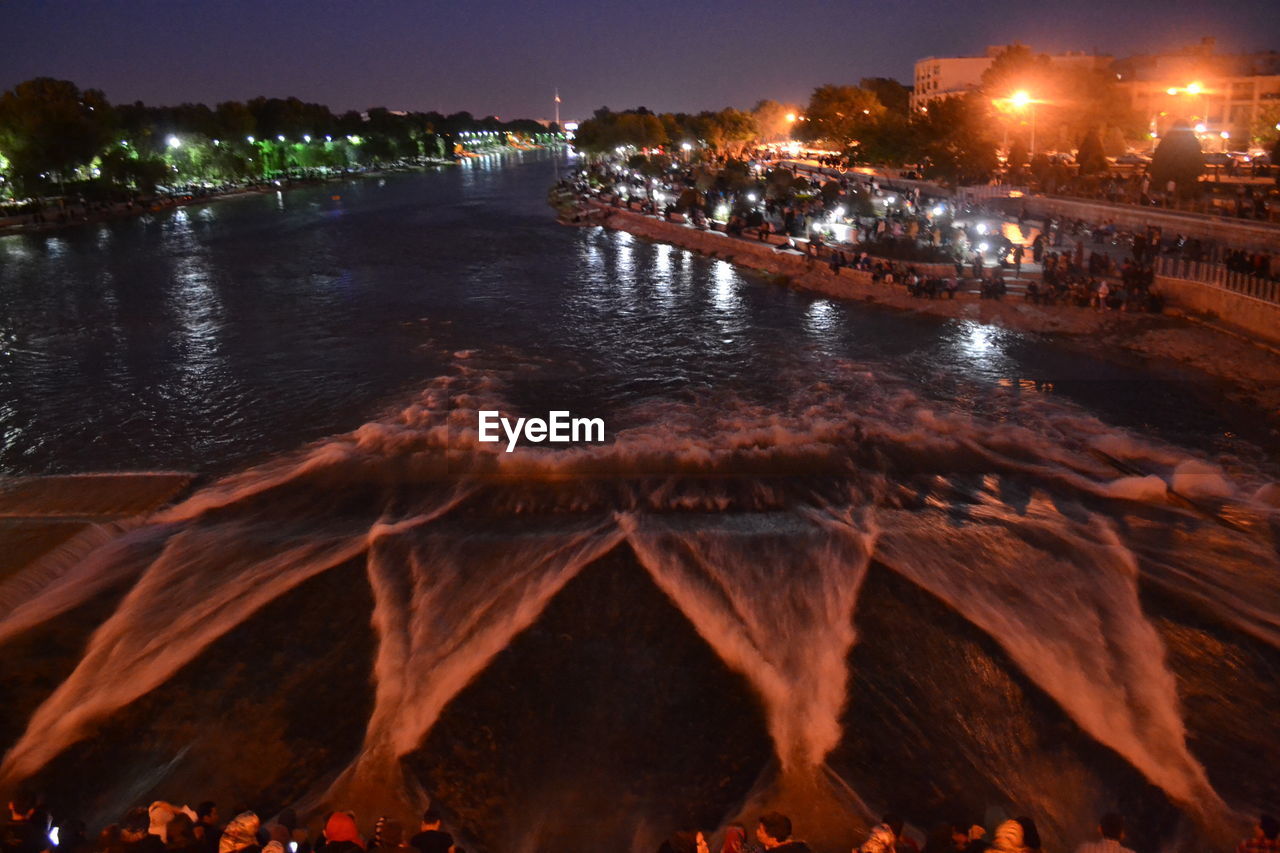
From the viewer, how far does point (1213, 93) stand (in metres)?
51.6

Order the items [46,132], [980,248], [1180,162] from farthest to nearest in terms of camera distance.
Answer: [46,132], [1180,162], [980,248]

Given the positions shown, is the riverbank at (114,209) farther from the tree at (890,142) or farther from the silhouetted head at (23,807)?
the silhouetted head at (23,807)

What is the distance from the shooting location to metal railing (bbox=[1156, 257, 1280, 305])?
52.0ft

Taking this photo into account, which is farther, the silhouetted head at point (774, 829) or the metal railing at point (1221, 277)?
the metal railing at point (1221, 277)

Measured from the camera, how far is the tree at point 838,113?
2299 inches

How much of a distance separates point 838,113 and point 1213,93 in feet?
75.9

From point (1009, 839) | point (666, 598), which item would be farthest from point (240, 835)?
point (666, 598)

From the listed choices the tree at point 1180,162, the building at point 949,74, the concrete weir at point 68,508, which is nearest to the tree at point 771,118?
the building at point 949,74

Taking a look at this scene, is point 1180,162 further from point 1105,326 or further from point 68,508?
point 68,508

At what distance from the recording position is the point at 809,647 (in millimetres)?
8133

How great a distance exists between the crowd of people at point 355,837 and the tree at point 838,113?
53687mm

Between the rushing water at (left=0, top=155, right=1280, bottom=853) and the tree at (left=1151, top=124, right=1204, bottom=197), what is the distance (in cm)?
978

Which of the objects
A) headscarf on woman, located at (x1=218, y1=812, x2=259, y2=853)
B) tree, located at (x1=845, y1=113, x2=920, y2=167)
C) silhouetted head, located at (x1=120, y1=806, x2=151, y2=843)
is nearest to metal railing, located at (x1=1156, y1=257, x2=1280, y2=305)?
headscarf on woman, located at (x1=218, y1=812, x2=259, y2=853)

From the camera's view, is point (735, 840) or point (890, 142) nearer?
point (735, 840)
